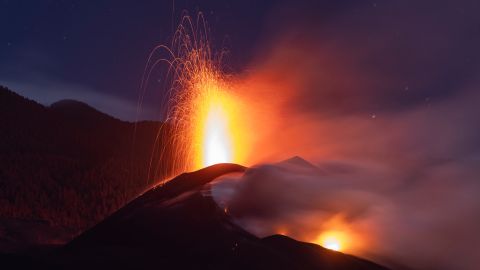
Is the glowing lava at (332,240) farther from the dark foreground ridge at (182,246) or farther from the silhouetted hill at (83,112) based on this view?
the silhouetted hill at (83,112)

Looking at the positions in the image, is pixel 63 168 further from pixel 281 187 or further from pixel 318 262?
pixel 318 262

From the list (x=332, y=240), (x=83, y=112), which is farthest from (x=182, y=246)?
(x=83, y=112)

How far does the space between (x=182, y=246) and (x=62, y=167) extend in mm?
58787

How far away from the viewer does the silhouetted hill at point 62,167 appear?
6730 cm

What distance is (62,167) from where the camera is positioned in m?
84.5

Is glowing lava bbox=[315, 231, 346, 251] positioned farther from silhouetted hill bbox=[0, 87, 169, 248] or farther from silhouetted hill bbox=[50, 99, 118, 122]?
silhouetted hill bbox=[50, 99, 118, 122]

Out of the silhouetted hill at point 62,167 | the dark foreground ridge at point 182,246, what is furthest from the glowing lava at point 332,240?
the silhouetted hill at point 62,167

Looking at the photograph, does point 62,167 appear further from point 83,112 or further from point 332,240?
point 332,240

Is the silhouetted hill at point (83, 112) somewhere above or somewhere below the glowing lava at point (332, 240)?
above

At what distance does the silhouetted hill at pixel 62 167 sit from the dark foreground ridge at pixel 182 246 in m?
18.1

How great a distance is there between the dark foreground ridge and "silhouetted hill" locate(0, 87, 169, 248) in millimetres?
18111

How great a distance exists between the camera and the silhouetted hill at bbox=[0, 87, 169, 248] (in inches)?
2650

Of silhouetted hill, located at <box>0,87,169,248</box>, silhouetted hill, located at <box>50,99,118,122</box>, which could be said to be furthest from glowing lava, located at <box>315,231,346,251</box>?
silhouetted hill, located at <box>50,99,118,122</box>

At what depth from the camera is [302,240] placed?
30.8 m
